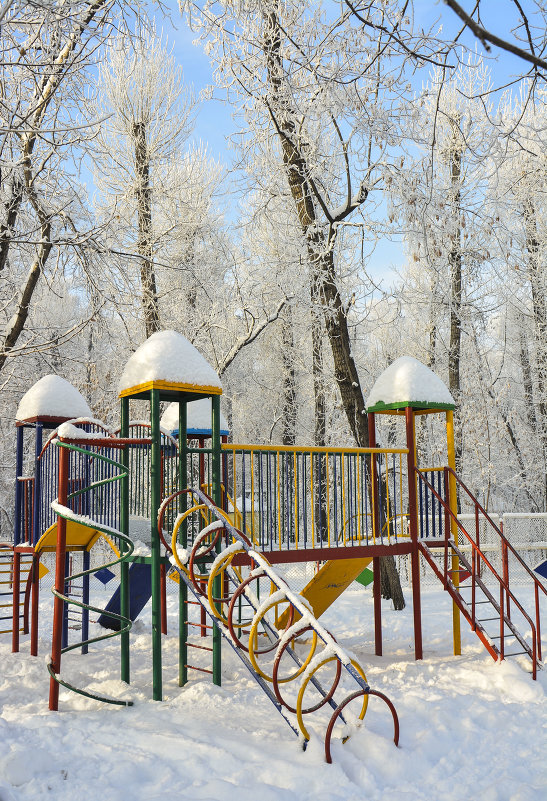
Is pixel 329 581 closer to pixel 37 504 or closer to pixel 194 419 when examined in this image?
pixel 37 504

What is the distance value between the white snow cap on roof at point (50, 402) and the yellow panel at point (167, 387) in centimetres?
286

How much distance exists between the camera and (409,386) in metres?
8.02

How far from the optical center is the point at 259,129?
10484mm

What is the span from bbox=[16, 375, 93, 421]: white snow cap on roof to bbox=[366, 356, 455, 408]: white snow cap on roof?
159 inches

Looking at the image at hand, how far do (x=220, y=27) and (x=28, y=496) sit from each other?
242 inches

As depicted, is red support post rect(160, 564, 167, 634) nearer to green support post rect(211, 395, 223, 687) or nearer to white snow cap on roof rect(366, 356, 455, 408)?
green support post rect(211, 395, 223, 687)

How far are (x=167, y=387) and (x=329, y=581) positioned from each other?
10.9 ft

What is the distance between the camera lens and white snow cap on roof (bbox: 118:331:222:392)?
5.96 m

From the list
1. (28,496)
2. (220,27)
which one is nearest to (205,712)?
(28,496)

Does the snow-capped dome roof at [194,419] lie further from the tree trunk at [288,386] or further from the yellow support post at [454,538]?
the tree trunk at [288,386]

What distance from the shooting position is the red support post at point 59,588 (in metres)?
5.25

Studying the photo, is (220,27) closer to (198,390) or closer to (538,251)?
(198,390)

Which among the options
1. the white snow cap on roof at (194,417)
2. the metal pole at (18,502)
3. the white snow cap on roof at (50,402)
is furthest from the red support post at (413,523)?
the metal pole at (18,502)

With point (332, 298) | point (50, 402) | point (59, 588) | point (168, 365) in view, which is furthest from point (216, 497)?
point (332, 298)
